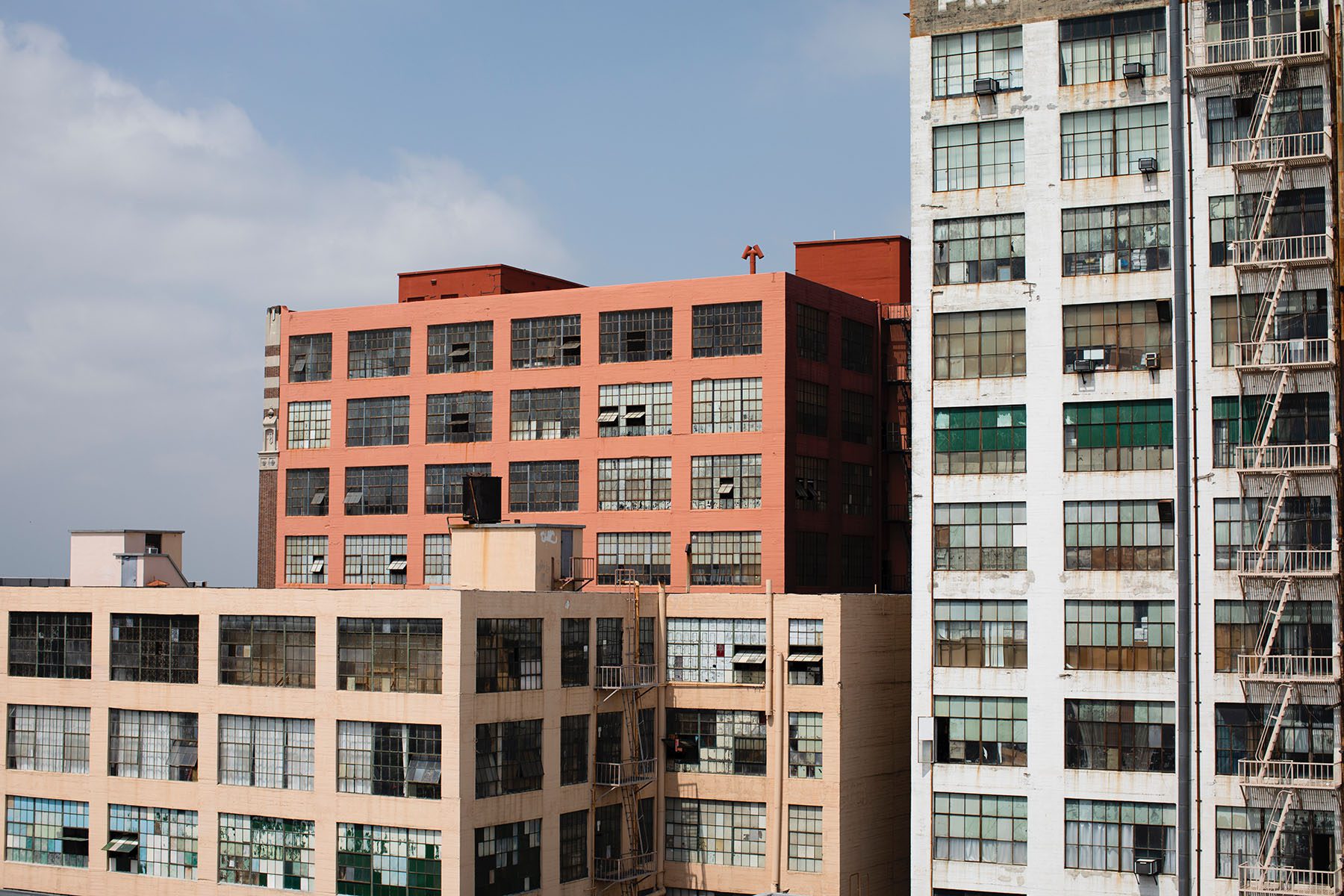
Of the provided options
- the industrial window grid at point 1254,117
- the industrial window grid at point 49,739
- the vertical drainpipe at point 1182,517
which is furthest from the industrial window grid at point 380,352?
the vertical drainpipe at point 1182,517

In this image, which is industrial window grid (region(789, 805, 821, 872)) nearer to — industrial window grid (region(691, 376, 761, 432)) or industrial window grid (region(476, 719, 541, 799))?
industrial window grid (region(476, 719, 541, 799))

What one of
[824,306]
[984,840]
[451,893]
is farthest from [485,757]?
[824,306]

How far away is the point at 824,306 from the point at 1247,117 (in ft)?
80.3

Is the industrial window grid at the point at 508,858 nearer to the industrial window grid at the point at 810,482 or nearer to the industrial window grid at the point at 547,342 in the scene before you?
the industrial window grid at the point at 810,482

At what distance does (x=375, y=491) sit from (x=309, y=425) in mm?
5992

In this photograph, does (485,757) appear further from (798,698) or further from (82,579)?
(82,579)

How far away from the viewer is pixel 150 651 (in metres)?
60.2

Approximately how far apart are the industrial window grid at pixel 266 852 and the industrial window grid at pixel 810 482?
29.0m

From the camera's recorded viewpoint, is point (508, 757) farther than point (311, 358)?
No

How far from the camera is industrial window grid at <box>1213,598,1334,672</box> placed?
180ft

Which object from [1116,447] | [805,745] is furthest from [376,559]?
[1116,447]

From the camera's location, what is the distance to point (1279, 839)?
Result: 54438mm

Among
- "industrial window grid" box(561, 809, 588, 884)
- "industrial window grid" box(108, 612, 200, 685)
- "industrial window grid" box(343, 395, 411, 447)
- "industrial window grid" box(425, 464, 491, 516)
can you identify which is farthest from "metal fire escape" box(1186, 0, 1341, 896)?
"industrial window grid" box(343, 395, 411, 447)

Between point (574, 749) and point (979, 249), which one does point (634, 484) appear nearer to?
point (574, 749)
